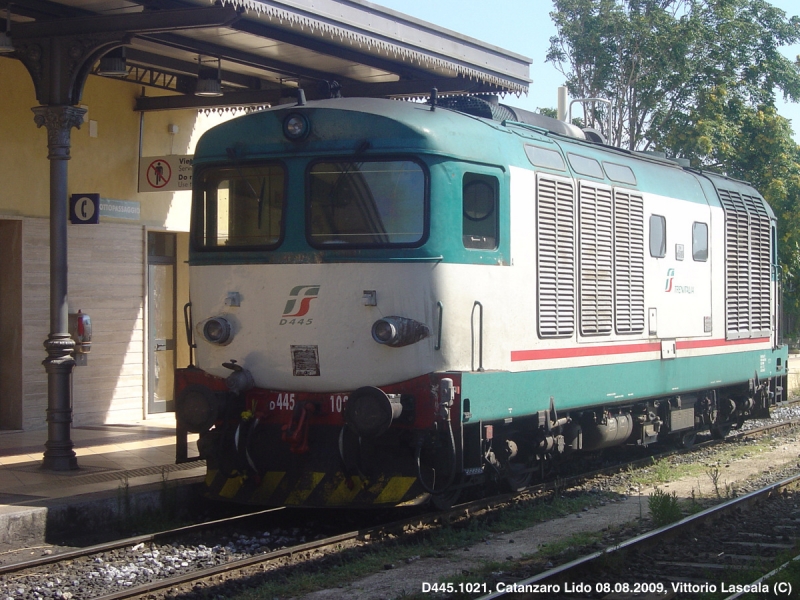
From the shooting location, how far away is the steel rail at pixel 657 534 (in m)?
6.60

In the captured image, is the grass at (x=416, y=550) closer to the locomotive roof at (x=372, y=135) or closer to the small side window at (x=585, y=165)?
the locomotive roof at (x=372, y=135)

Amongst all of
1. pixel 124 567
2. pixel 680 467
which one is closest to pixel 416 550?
pixel 124 567

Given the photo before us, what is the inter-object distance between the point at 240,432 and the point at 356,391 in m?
1.17

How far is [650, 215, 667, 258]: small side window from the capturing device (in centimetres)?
1151

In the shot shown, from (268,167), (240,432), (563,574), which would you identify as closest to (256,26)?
(268,167)

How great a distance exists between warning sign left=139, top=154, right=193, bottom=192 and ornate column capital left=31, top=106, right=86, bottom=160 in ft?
10.4

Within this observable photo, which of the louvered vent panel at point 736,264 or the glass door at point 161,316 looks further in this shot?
the glass door at point 161,316

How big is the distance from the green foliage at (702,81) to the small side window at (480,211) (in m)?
20.6

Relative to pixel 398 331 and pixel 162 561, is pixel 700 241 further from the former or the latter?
pixel 162 561

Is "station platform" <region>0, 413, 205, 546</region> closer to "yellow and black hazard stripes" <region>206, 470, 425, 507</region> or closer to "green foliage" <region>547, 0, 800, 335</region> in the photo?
"yellow and black hazard stripes" <region>206, 470, 425, 507</region>

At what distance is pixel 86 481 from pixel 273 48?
567cm

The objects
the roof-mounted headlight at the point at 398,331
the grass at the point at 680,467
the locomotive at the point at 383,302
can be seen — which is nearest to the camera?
the roof-mounted headlight at the point at 398,331

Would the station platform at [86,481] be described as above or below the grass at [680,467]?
above

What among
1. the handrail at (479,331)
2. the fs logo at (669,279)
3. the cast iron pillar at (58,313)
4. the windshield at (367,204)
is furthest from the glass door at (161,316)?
the handrail at (479,331)
